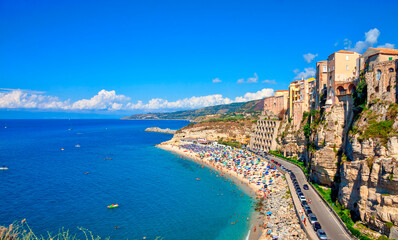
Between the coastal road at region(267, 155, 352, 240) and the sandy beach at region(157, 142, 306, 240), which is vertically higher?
the coastal road at region(267, 155, 352, 240)

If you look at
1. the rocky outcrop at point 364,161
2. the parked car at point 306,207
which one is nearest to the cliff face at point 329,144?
the rocky outcrop at point 364,161

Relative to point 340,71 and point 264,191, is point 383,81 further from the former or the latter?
point 264,191

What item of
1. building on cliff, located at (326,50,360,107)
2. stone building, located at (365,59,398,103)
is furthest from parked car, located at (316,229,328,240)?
building on cliff, located at (326,50,360,107)

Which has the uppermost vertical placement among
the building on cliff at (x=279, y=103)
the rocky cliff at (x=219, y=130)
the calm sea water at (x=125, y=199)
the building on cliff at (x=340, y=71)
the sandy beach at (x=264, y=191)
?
the building on cliff at (x=340, y=71)

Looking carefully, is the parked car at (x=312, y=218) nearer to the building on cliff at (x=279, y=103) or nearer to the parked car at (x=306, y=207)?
the parked car at (x=306, y=207)

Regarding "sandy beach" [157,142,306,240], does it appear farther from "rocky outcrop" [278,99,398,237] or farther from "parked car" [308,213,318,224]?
"rocky outcrop" [278,99,398,237]

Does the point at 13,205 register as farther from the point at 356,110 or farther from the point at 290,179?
the point at 356,110
